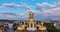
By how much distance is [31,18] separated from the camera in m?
5.66

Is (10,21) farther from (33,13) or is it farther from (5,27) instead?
(33,13)

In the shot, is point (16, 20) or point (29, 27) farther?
point (16, 20)

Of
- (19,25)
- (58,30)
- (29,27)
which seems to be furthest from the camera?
(58,30)

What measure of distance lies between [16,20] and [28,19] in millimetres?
564

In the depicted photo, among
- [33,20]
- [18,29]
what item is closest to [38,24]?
[33,20]

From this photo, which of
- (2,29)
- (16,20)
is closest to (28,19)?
(16,20)

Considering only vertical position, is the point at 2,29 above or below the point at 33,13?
below

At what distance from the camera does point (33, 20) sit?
221 inches

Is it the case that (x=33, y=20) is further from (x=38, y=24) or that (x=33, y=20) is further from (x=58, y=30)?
(x=58, y=30)

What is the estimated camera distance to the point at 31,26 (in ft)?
18.1

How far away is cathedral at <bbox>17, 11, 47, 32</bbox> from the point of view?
5.47 m

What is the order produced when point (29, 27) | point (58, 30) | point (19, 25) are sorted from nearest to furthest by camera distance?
point (29, 27) < point (19, 25) < point (58, 30)

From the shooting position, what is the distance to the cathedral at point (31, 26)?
17.9ft

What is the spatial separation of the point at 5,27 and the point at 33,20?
50.1 inches
